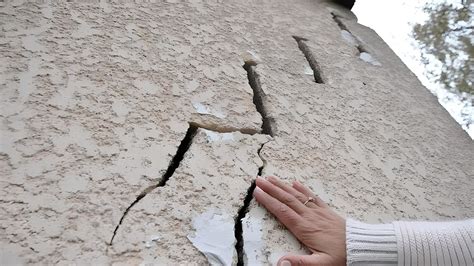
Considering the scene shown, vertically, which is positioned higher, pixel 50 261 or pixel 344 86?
pixel 344 86

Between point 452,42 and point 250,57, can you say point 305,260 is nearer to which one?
point 250,57

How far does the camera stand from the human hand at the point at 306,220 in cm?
74

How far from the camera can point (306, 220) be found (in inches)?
32.1

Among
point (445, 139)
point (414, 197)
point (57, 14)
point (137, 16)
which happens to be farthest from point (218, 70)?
point (445, 139)

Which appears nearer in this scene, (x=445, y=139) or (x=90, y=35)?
(x=90, y=35)

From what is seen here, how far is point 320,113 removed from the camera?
1268 mm

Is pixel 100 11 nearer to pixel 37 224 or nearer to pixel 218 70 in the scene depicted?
pixel 218 70

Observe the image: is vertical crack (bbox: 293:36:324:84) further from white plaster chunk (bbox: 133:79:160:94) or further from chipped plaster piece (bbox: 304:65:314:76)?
white plaster chunk (bbox: 133:79:160:94)

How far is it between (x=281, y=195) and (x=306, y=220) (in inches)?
3.3

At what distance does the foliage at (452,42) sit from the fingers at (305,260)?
8.56 ft

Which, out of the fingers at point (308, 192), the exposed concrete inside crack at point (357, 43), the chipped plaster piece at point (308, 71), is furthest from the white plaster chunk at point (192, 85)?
the exposed concrete inside crack at point (357, 43)

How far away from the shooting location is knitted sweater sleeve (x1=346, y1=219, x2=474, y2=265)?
2.41ft

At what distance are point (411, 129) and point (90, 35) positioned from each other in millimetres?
1266

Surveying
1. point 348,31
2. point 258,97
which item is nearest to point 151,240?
point 258,97
